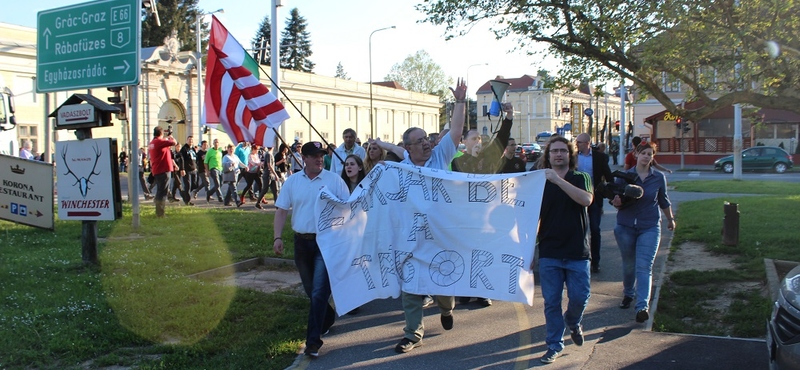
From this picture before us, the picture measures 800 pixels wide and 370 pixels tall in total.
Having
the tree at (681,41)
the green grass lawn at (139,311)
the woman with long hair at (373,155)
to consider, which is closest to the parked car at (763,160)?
the tree at (681,41)

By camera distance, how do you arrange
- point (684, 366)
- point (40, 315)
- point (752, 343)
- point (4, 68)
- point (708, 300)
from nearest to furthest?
point (684, 366) < point (752, 343) < point (40, 315) < point (708, 300) < point (4, 68)

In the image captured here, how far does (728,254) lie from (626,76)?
321 cm

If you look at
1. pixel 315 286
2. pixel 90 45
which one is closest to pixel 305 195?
pixel 315 286

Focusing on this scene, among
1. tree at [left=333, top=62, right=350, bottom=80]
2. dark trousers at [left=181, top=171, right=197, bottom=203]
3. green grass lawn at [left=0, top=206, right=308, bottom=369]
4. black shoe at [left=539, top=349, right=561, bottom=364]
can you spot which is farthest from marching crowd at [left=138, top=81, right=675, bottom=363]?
tree at [left=333, top=62, right=350, bottom=80]

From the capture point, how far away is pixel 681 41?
1025 centimetres

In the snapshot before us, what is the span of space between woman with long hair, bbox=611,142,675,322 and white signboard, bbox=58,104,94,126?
677 centimetres

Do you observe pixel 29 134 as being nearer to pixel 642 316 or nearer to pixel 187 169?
pixel 187 169

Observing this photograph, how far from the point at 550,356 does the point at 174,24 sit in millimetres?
71233

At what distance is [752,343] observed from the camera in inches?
241

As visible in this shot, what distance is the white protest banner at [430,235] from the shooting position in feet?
19.2

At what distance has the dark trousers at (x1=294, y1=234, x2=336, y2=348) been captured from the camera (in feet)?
19.4

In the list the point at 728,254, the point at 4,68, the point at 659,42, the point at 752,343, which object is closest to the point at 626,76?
the point at 659,42

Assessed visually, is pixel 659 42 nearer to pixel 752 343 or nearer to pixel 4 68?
pixel 752 343

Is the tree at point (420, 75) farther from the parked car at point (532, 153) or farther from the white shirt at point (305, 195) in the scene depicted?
the white shirt at point (305, 195)
